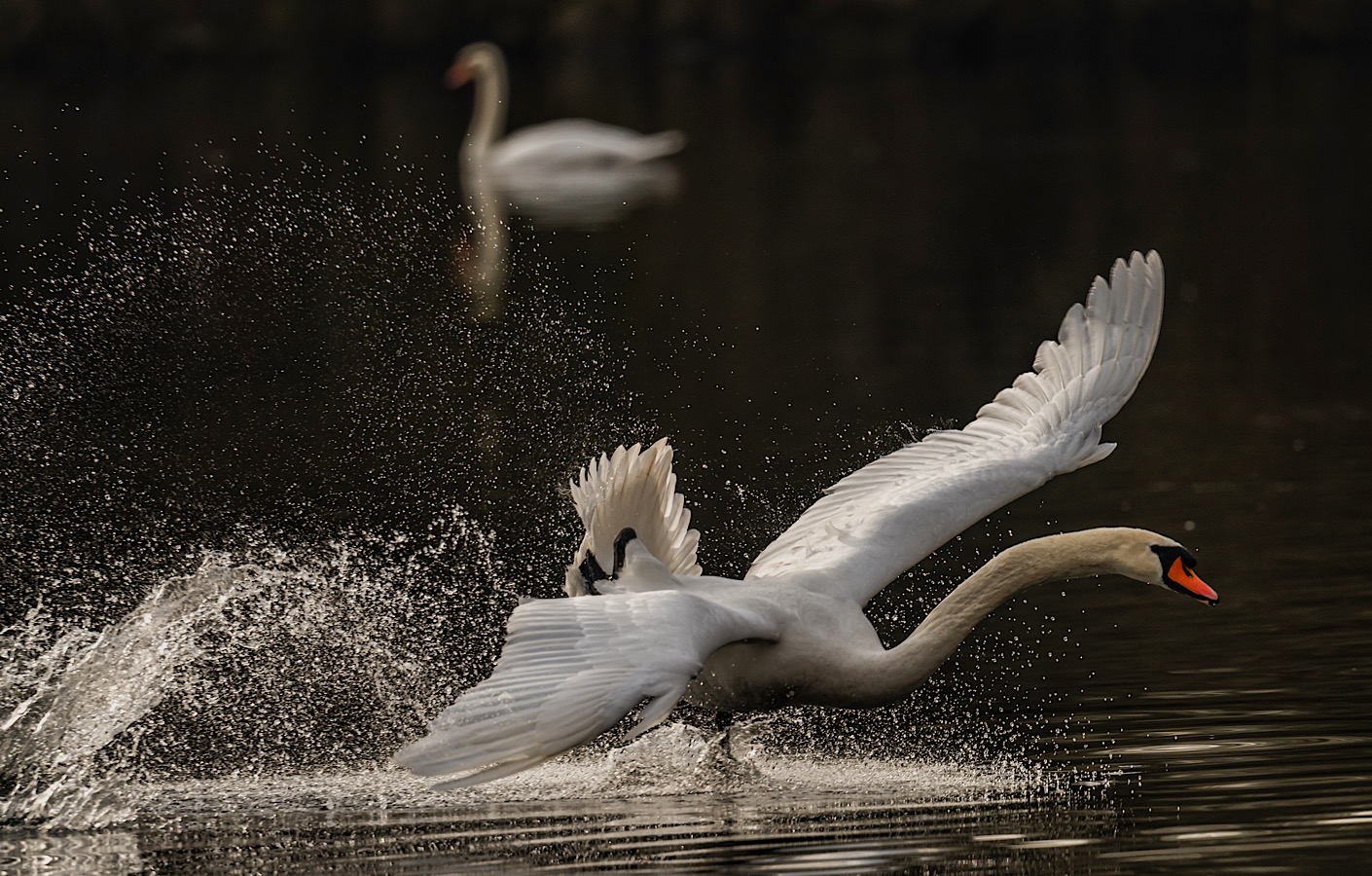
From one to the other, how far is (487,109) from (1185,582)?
2255cm

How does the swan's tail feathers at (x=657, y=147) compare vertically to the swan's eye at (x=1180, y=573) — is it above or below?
above

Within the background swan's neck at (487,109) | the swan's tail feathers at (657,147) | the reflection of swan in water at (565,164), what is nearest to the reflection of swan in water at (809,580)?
the reflection of swan in water at (565,164)

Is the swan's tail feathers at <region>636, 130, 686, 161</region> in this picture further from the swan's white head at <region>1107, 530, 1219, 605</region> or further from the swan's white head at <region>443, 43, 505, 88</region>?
the swan's white head at <region>1107, 530, 1219, 605</region>

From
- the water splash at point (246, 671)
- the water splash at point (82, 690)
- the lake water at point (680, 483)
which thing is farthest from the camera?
the water splash at point (246, 671)

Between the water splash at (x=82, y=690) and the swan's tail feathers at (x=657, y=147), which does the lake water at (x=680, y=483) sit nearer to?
the water splash at (x=82, y=690)

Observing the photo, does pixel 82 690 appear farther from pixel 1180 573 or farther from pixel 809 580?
pixel 1180 573

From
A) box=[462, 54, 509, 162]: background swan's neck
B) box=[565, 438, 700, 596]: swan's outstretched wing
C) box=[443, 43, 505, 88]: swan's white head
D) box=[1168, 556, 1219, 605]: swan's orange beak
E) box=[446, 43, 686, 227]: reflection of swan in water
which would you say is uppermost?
box=[443, 43, 505, 88]: swan's white head

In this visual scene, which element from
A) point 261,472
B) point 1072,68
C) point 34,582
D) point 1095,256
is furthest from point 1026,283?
point 1072,68

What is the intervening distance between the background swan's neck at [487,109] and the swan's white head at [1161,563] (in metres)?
21.5

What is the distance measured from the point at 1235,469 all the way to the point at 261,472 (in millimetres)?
5544

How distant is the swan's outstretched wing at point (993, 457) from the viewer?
788 centimetres

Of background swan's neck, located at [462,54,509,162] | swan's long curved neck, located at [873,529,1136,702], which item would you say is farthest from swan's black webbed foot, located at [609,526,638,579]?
background swan's neck, located at [462,54,509,162]

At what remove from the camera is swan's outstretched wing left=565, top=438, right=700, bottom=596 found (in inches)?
310

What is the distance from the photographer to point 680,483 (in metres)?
11.6
